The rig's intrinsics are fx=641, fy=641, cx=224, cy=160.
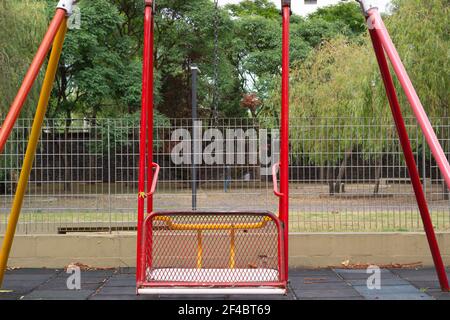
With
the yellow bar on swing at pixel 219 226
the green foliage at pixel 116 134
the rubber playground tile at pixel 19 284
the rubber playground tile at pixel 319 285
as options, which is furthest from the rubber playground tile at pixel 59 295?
the rubber playground tile at pixel 319 285

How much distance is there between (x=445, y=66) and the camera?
16.4 meters

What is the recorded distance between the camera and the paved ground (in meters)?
6.47

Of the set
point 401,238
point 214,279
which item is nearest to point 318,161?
point 401,238

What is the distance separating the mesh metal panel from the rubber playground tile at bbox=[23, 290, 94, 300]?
805 mm

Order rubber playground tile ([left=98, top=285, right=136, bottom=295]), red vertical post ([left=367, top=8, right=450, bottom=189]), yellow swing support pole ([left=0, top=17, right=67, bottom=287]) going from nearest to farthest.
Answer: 1. red vertical post ([left=367, top=8, right=450, bottom=189])
2. yellow swing support pole ([left=0, top=17, right=67, bottom=287])
3. rubber playground tile ([left=98, top=285, right=136, bottom=295])

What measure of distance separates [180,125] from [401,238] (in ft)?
10.9

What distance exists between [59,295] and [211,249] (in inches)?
90.8

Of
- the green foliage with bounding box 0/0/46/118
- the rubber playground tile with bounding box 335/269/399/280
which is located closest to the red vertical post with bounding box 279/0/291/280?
the rubber playground tile with bounding box 335/269/399/280

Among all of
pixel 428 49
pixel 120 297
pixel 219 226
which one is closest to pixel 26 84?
pixel 219 226

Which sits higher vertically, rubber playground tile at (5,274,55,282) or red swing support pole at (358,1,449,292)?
red swing support pole at (358,1,449,292)

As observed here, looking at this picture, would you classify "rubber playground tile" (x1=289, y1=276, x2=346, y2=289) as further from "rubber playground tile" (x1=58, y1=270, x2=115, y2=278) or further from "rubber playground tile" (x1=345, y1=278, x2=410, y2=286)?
"rubber playground tile" (x1=58, y1=270, x2=115, y2=278)

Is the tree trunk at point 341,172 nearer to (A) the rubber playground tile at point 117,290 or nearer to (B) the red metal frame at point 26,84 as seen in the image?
(A) the rubber playground tile at point 117,290

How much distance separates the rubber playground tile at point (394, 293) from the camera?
6.33 metres

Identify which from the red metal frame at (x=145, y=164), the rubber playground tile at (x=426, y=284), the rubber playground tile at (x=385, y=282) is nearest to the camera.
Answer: the red metal frame at (x=145, y=164)
